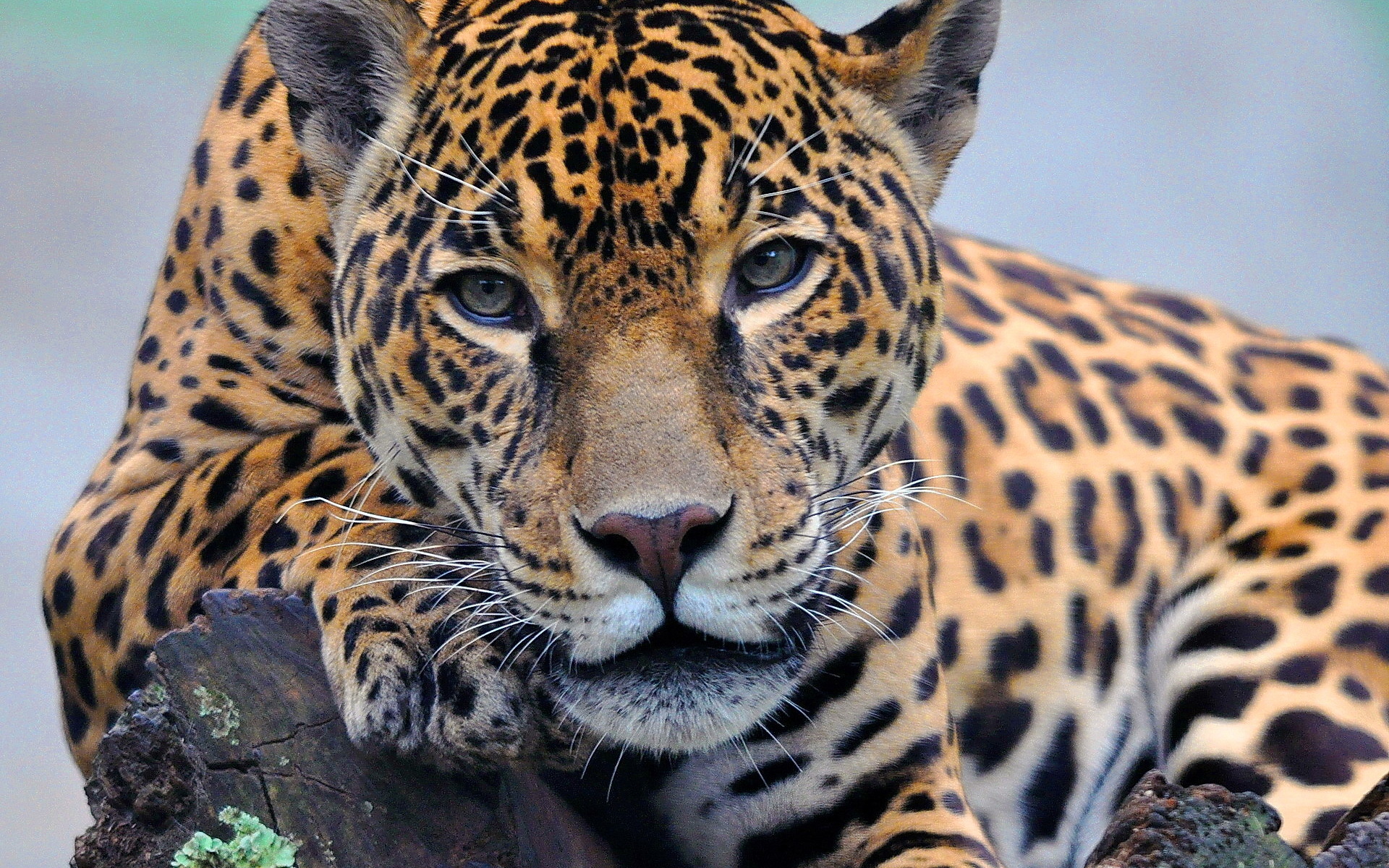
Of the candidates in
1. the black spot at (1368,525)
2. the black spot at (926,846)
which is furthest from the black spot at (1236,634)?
the black spot at (926,846)

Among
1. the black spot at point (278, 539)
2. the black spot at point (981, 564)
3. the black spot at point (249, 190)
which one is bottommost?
the black spot at point (278, 539)

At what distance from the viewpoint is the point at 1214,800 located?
336cm

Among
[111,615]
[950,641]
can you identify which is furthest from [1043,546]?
[111,615]

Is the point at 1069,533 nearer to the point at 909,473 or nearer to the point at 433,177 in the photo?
the point at 909,473

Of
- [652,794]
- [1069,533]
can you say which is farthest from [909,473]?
[652,794]

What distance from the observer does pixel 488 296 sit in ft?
14.0

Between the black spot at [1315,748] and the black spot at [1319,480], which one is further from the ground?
the black spot at [1319,480]

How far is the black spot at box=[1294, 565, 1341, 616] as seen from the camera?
249 inches

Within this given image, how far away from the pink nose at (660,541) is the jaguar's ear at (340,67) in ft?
4.99

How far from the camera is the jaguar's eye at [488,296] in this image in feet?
13.9

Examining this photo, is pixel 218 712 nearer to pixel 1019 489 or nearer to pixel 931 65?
pixel 931 65

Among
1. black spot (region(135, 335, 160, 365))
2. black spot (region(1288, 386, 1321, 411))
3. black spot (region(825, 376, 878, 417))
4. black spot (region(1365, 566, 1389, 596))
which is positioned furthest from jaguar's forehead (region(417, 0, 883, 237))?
black spot (region(1288, 386, 1321, 411))

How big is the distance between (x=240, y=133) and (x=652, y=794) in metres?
2.26

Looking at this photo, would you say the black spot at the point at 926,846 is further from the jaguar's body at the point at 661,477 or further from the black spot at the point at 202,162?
the black spot at the point at 202,162
